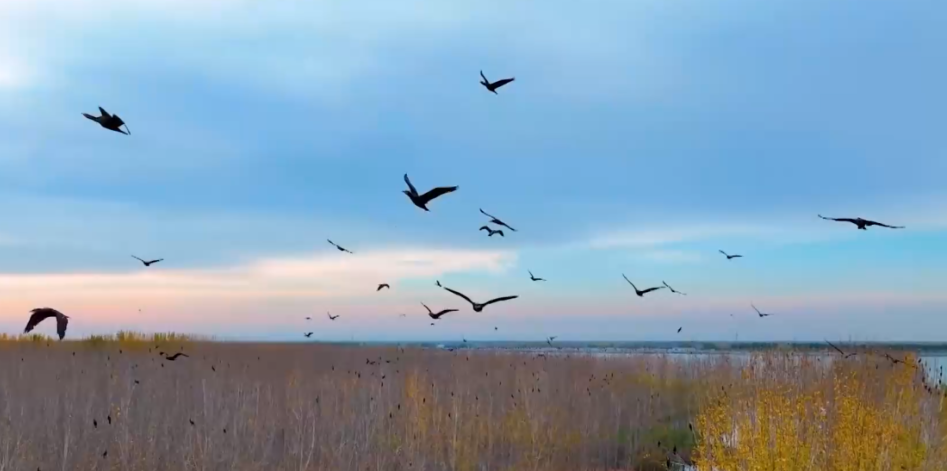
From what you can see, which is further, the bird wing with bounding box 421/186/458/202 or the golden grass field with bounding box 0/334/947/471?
the golden grass field with bounding box 0/334/947/471

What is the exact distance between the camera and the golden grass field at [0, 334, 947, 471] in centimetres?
985

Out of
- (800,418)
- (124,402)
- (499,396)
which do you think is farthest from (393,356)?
(800,418)

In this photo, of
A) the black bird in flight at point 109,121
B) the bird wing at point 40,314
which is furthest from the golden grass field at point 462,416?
the black bird in flight at point 109,121

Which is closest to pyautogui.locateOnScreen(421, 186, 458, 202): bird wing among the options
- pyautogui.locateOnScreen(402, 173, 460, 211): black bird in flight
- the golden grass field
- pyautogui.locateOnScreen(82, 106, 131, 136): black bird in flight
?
pyautogui.locateOnScreen(402, 173, 460, 211): black bird in flight

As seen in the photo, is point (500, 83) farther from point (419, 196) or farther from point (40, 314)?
point (40, 314)

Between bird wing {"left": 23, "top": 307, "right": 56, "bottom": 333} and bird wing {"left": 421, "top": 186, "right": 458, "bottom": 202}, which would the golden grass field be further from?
bird wing {"left": 421, "top": 186, "right": 458, "bottom": 202}

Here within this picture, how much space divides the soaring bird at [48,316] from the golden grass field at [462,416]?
3.52m

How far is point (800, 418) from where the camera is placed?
404 inches

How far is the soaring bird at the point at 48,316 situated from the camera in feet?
16.7

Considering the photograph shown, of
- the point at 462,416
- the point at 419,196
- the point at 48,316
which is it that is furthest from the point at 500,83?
the point at 462,416

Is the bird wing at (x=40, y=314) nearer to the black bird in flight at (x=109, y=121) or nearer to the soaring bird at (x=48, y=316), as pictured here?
the soaring bird at (x=48, y=316)

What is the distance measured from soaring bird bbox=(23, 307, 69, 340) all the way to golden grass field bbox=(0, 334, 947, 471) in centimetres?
352

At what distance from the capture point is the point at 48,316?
17.8ft

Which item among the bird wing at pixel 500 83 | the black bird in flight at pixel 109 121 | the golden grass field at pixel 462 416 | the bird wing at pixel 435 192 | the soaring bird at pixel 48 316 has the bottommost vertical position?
the golden grass field at pixel 462 416
